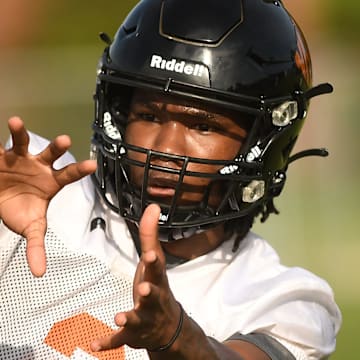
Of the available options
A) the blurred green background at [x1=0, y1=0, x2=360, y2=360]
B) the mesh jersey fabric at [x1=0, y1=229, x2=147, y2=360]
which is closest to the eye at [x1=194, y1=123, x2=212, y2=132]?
the mesh jersey fabric at [x1=0, y1=229, x2=147, y2=360]

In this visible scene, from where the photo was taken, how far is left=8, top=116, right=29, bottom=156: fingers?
2.41 meters

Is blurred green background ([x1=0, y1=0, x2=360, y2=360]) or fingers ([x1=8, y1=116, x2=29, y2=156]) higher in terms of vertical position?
fingers ([x1=8, y1=116, x2=29, y2=156])

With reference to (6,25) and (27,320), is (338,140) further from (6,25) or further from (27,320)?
(27,320)

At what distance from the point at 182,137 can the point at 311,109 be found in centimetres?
635

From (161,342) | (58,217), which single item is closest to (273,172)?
(58,217)

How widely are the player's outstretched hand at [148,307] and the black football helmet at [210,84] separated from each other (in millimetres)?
593

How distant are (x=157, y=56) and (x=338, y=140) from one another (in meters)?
6.35

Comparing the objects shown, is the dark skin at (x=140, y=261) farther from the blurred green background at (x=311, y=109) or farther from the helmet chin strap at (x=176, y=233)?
the blurred green background at (x=311, y=109)

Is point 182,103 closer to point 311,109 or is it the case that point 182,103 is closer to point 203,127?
point 203,127

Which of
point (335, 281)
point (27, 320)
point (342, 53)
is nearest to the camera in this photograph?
point (27, 320)

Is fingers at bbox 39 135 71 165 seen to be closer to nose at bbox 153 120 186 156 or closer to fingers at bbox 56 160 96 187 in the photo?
fingers at bbox 56 160 96 187

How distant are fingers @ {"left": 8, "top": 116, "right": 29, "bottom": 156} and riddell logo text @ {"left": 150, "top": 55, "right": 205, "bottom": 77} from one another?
566 mm

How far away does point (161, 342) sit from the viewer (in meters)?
2.23

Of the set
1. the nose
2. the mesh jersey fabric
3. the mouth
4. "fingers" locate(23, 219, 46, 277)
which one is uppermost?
the nose
